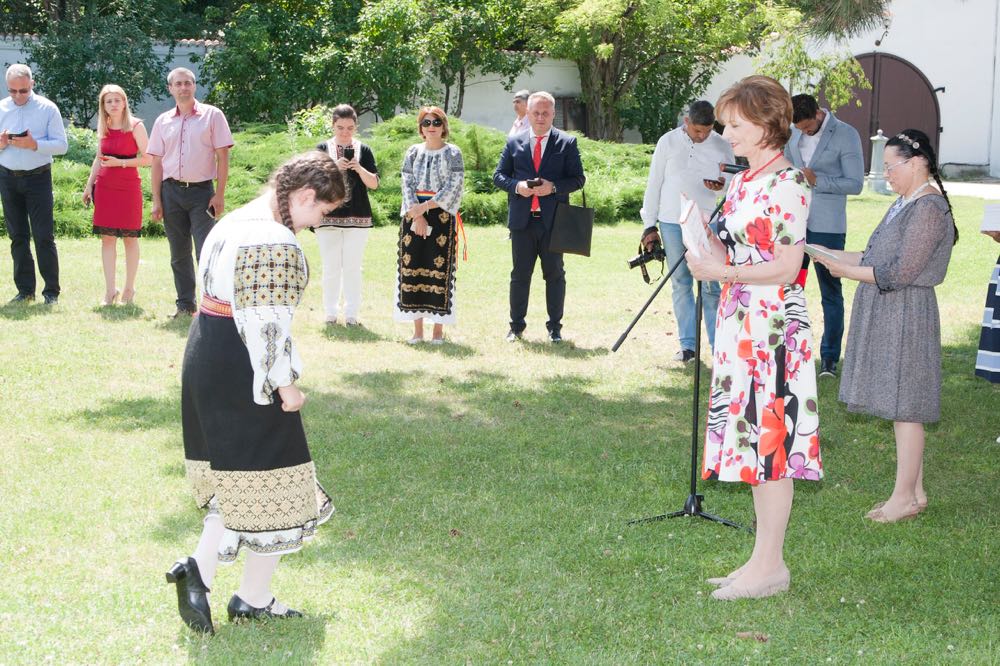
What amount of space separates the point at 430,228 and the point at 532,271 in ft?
3.02

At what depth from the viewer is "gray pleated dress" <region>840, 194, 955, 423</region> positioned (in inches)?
211

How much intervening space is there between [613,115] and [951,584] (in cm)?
2560

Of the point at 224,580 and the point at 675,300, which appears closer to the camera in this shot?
the point at 224,580

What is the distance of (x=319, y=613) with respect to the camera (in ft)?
14.6

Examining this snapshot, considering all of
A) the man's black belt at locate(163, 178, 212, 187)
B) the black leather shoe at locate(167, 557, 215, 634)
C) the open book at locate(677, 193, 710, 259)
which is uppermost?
the man's black belt at locate(163, 178, 212, 187)

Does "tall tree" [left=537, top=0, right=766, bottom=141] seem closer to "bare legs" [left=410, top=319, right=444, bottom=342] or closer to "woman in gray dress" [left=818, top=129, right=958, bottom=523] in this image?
"bare legs" [left=410, top=319, right=444, bottom=342]

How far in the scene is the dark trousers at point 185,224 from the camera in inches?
388

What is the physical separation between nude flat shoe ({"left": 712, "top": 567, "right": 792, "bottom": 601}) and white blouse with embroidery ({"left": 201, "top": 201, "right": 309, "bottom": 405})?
1.94 meters

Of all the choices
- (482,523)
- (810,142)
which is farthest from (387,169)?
(482,523)

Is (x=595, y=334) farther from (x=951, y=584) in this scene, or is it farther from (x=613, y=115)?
(x=613, y=115)

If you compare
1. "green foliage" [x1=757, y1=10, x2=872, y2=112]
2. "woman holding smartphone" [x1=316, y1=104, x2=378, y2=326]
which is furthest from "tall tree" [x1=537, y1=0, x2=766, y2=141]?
"woman holding smartphone" [x1=316, y1=104, x2=378, y2=326]

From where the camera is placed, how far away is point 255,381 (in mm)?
3826

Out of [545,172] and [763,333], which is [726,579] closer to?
[763,333]

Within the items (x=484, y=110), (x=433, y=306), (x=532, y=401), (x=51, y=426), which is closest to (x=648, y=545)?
(x=532, y=401)
